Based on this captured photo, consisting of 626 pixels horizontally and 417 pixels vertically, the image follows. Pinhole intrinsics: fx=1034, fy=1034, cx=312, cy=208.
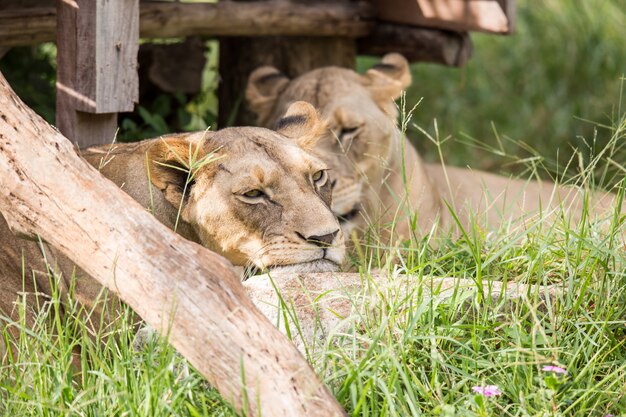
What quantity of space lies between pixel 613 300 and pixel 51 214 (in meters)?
1.66

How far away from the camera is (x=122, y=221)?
2674 millimetres

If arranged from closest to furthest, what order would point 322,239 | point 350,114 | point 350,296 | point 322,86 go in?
point 350,296 → point 322,239 → point 350,114 → point 322,86

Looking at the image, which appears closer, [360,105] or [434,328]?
[434,328]

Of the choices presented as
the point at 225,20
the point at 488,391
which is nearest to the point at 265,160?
the point at 488,391

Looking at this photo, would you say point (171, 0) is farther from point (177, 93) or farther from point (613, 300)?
point (613, 300)

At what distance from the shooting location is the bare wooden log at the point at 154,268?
7.96 ft

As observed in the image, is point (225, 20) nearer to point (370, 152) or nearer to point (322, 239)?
point (370, 152)

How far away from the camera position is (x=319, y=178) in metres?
3.58

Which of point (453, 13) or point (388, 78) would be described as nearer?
point (388, 78)

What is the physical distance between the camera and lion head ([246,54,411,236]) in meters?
4.61

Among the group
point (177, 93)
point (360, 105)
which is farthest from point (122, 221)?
point (177, 93)

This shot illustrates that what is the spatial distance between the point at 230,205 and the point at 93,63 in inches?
35.9

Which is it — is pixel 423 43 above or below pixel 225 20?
below

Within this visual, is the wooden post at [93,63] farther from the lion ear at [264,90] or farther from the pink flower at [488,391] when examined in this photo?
the pink flower at [488,391]
